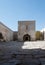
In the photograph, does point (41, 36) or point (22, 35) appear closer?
point (22, 35)

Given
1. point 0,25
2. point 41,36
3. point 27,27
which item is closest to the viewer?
point 0,25

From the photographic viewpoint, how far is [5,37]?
72.7ft

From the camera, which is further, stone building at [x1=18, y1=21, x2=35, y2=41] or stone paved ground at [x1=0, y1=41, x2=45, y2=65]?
stone building at [x1=18, y1=21, x2=35, y2=41]

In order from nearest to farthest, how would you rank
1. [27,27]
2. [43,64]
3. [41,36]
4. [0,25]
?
[43,64] → [0,25] → [27,27] → [41,36]


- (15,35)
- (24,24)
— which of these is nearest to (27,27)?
(24,24)

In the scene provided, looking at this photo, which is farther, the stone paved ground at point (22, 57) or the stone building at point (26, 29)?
the stone building at point (26, 29)

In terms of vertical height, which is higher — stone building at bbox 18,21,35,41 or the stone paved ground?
stone building at bbox 18,21,35,41

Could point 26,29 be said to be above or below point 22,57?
above

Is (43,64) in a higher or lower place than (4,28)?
lower

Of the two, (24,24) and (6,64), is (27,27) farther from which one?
(6,64)

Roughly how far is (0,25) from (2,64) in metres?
18.8

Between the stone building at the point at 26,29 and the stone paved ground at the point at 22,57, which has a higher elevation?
the stone building at the point at 26,29

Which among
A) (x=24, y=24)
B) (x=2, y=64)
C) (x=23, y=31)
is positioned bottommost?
(x=2, y=64)

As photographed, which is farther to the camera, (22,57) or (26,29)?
(26,29)
